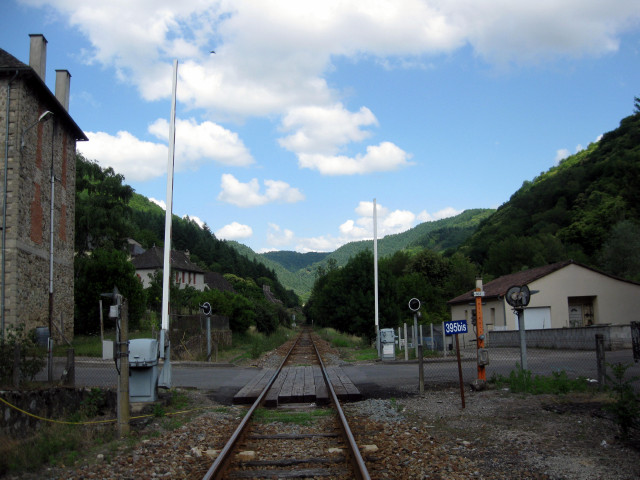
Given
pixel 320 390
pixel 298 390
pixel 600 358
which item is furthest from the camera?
pixel 298 390

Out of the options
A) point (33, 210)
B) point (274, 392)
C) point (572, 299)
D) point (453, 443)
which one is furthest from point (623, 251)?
point (453, 443)

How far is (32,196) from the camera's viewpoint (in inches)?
948

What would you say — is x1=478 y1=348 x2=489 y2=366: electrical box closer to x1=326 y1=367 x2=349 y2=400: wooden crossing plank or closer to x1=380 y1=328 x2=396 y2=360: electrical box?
x1=326 y1=367 x2=349 y2=400: wooden crossing plank

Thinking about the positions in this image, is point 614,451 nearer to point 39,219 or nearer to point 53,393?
point 53,393

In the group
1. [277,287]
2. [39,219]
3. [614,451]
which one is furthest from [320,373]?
[277,287]

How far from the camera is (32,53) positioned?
2583 centimetres

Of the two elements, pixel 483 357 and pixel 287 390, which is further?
pixel 287 390

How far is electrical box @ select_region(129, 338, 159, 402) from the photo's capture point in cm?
955

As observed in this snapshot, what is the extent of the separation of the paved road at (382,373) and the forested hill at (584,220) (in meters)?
27.3

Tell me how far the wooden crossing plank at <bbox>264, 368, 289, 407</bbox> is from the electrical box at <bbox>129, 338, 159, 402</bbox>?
2.41 metres

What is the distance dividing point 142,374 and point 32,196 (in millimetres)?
17830

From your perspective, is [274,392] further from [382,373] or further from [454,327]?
[382,373]

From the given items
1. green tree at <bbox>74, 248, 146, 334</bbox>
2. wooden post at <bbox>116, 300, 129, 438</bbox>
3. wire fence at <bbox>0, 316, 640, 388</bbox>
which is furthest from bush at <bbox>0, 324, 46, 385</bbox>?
green tree at <bbox>74, 248, 146, 334</bbox>

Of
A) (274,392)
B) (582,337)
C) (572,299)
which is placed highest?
(572,299)
